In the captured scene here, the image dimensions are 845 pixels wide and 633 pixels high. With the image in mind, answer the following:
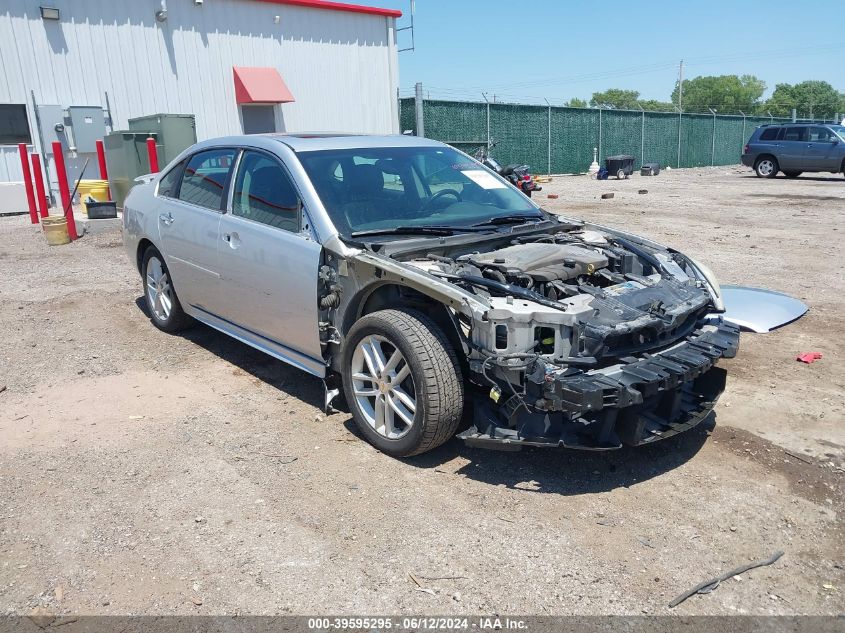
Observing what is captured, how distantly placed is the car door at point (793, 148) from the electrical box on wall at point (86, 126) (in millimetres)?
20801

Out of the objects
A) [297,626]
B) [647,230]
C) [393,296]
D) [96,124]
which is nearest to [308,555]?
[297,626]

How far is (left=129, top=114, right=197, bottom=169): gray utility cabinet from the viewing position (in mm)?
14578

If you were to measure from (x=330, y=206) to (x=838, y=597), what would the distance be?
10.3 ft

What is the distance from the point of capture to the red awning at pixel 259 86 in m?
19.0

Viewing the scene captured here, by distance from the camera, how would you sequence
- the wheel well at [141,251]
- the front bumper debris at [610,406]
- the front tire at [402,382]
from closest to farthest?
the front bumper debris at [610,406]
the front tire at [402,382]
the wheel well at [141,251]

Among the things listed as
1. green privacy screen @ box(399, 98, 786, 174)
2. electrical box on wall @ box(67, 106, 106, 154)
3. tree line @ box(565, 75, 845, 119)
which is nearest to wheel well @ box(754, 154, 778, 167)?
green privacy screen @ box(399, 98, 786, 174)

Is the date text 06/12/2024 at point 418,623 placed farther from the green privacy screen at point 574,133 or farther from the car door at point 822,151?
the car door at point 822,151

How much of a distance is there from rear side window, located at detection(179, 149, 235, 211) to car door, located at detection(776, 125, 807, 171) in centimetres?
2280

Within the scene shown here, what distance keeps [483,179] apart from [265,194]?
1.55 m

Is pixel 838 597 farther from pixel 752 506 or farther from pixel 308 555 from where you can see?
pixel 308 555

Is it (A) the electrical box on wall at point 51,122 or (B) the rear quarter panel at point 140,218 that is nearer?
(B) the rear quarter panel at point 140,218

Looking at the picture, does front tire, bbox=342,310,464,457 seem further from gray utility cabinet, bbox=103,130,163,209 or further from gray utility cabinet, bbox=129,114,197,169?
gray utility cabinet, bbox=129,114,197,169

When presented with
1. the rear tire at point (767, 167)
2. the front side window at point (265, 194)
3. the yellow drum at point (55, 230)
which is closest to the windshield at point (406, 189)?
the front side window at point (265, 194)

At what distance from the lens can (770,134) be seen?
24.1 metres
